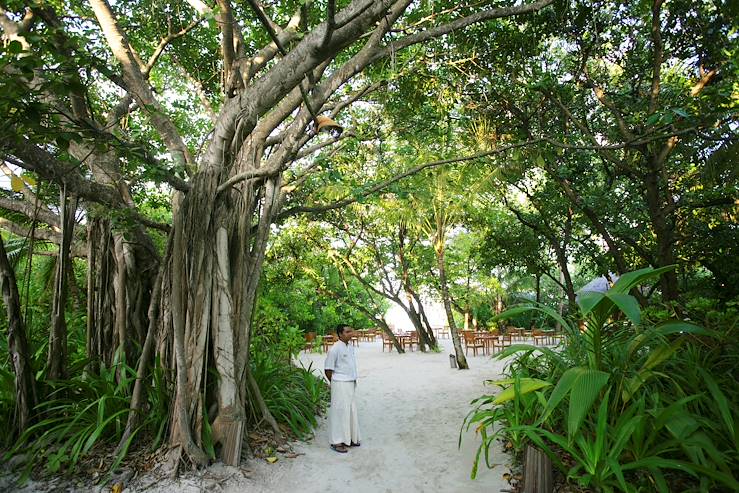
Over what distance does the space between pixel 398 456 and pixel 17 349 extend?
130 inches

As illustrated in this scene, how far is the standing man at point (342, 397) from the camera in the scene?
171 inches

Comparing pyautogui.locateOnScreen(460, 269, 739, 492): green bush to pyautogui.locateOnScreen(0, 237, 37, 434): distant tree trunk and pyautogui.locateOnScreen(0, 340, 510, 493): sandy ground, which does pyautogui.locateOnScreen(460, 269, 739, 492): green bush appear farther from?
pyautogui.locateOnScreen(0, 237, 37, 434): distant tree trunk

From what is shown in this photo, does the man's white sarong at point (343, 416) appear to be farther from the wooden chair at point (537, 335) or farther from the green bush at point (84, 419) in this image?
the wooden chair at point (537, 335)

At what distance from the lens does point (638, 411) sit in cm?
280

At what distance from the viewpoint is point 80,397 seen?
13.0 ft

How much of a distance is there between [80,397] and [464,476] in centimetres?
333

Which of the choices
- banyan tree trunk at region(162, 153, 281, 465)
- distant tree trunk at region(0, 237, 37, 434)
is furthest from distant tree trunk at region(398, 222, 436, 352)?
distant tree trunk at region(0, 237, 37, 434)

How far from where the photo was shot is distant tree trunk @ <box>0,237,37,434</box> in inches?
142

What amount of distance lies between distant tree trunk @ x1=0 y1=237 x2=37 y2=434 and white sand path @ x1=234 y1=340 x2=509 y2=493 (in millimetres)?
1810

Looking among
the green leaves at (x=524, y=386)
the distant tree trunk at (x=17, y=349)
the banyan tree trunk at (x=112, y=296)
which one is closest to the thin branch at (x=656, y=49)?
the green leaves at (x=524, y=386)

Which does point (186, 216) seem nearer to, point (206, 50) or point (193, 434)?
point (193, 434)

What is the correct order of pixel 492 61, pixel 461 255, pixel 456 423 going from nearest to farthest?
pixel 456 423
pixel 492 61
pixel 461 255

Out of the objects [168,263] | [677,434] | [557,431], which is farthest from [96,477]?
[677,434]

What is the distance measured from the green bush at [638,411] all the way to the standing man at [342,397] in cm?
138
